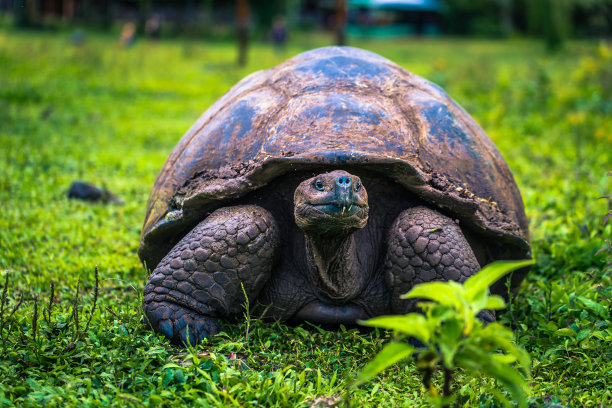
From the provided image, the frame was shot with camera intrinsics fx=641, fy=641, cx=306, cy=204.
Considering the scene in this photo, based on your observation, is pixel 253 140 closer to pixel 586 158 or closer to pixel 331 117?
pixel 331 117

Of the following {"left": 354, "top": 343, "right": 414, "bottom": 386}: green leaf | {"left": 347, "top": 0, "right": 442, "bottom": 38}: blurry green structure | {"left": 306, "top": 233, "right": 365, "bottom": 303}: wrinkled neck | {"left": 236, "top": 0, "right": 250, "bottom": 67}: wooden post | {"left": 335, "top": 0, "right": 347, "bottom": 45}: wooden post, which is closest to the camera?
{"left": 354, "top": 343, "right": 414, "bottom": 386}: green leaf

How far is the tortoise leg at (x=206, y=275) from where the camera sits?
249 centimetres

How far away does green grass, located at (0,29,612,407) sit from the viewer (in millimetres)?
2104

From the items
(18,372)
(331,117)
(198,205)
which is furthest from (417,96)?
(18,372)

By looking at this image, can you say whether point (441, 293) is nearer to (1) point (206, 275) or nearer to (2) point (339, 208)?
(2) point (339, 208)

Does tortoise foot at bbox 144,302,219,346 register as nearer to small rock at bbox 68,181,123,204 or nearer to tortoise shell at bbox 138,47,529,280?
tortoise shell at bbox 138,47,529,280

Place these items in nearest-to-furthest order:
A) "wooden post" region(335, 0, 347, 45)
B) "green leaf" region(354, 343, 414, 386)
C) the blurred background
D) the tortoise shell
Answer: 1. "green leaf" region(354, 343, 414, 386)
2. the tortoise shell
3. "wooden post" region(335, 0, 347, 45)
4. the blurred background

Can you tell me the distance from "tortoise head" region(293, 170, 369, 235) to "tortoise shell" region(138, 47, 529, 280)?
22 cm

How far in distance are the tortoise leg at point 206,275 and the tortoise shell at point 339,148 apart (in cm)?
17

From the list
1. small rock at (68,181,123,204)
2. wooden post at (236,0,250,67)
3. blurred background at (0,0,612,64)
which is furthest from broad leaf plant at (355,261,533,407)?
blurred background at (0,0,612,64)

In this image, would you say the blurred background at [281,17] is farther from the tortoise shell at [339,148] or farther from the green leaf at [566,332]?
the green leaf at [566,332]

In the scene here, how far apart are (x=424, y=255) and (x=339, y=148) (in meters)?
0.53

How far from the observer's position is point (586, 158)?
5.56m

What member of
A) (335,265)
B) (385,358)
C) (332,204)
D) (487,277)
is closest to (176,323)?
(335,265)
